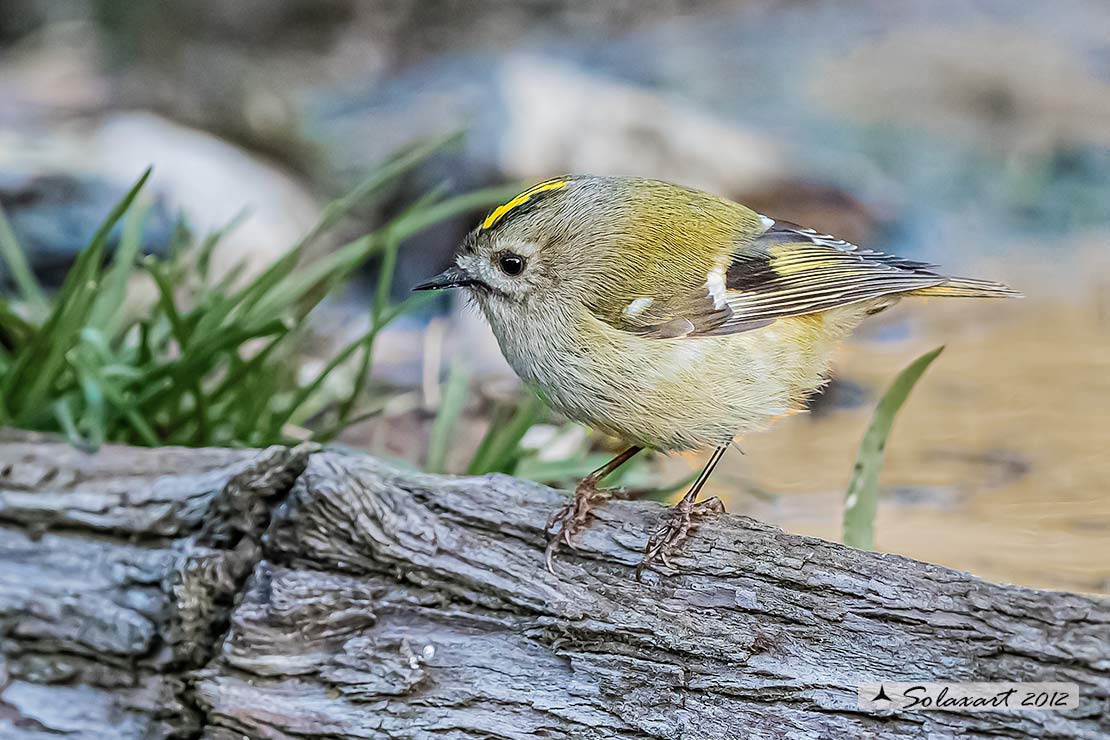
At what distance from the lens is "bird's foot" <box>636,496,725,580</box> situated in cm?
198

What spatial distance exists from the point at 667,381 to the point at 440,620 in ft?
1.97

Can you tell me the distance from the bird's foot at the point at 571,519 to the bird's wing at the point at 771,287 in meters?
0.32

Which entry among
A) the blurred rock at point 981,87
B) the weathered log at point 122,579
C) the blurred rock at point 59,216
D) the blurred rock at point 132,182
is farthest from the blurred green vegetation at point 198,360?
the blurred rock at point 981,87

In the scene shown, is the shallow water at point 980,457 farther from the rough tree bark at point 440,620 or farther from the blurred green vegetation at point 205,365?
the rough tree bark at point 440,620

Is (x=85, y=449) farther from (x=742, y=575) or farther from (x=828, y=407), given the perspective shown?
(x=828, y=407)

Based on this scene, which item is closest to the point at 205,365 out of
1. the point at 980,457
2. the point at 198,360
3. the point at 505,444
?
the point at 198,360

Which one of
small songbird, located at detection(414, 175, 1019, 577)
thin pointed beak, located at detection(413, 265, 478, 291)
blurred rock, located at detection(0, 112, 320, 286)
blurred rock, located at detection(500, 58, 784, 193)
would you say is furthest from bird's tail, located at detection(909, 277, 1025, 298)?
blurred rock, located at detection(500, 58, 784, 193)

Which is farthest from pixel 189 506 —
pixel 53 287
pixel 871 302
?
pixel 53 287

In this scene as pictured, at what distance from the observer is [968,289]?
2.25 metres

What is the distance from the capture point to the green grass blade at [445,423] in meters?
3.18

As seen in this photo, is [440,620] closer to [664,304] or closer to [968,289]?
[664,304]

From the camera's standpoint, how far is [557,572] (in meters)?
2.03

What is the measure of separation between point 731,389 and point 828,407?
2060 millimetres

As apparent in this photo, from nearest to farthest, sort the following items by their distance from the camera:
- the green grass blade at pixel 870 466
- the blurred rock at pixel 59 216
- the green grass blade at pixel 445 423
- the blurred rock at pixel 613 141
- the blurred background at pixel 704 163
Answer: the green grass blade at pixel 870 466, the green grass blade at pixel 445 423, the blurred background at pixel 704 163, the blurred rock at pixel 59 216, the blurred rock at pixel 613 141
